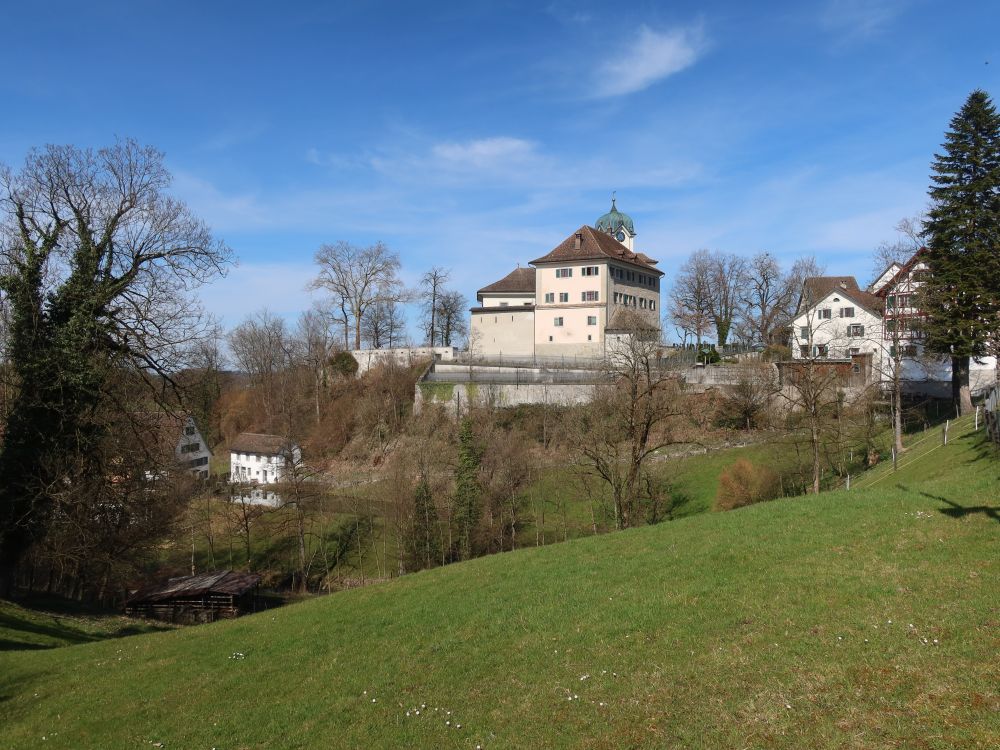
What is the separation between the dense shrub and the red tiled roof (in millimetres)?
28396

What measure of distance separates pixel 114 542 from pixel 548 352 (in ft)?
129

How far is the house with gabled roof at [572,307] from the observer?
57812 millimetres

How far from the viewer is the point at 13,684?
1134 centimetres

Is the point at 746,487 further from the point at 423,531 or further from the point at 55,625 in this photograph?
the point at 55,625

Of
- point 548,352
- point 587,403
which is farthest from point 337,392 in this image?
point 587,403

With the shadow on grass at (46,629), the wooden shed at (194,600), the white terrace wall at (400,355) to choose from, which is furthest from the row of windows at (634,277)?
the shadow on grass at (46,629)

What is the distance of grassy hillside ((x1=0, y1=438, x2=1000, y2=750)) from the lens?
7129 millimetres

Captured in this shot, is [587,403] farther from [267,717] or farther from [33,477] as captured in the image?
[267,717]

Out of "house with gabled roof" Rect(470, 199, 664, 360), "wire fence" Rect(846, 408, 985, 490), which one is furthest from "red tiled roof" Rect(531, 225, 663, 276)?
"wire fence" Rect(846, 408, 985, 490)

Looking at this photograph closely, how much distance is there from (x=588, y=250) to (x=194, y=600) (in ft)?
139

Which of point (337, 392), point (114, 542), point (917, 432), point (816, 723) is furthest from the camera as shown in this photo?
point (337, 392)

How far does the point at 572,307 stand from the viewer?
2295 inches

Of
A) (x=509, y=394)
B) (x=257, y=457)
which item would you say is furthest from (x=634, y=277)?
(x=257, y=457)

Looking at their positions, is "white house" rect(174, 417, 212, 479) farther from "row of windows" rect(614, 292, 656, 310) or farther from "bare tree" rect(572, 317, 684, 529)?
"row of windows" rect(614, 292, 656, 310)
